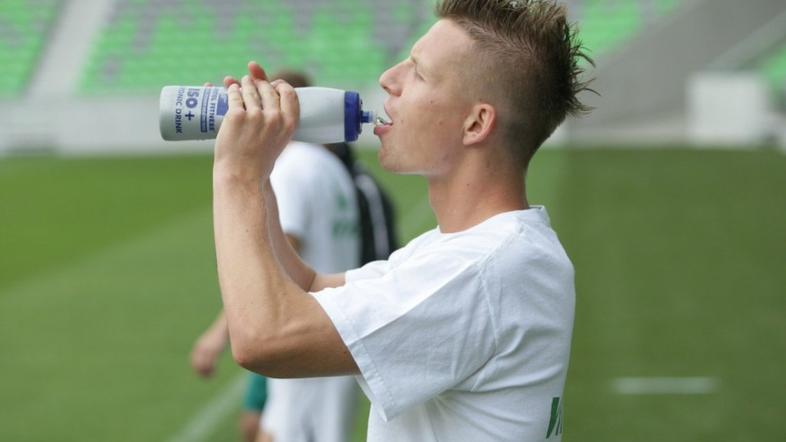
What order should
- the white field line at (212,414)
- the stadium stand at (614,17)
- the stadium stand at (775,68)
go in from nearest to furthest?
the white field line at (212,414), the stadium stand at (775,68), the stadium stand at (614,17)

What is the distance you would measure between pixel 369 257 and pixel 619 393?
10.2ft

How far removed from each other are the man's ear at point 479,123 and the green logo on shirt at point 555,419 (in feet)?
1.60

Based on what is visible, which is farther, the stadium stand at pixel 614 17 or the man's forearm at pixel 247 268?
the stadium stand at pixel 614 17

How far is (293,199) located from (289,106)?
2.18m

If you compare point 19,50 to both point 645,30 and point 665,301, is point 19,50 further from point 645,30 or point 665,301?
point 665,301

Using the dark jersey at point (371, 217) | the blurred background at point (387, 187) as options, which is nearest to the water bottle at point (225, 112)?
the blurred background at point (387, 187)

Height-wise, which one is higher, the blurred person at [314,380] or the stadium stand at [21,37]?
the blurred person at [314,380]

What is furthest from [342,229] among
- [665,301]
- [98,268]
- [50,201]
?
[50,201]

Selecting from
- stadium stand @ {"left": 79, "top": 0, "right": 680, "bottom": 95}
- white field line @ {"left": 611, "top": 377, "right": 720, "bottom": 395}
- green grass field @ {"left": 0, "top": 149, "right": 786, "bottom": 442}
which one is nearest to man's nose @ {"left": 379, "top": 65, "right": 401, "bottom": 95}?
green grass field @ {"left": 0, "top": 149, "right": 786, "bottom": 442}

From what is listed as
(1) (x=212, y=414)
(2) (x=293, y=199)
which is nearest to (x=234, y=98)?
(2) (x=293, y=199)

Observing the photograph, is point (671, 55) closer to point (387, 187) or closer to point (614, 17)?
point (614, 17)

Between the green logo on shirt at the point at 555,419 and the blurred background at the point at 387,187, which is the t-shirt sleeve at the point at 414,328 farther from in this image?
the blurred background at the point at 387,187

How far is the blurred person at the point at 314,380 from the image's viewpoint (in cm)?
417

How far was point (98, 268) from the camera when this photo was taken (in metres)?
11.8
